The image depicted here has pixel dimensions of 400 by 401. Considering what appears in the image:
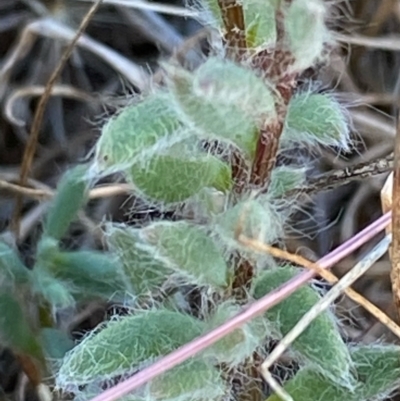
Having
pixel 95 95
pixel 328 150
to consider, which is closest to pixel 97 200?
pixel 95 95

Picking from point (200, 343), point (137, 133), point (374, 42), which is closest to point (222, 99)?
point (137, 133)

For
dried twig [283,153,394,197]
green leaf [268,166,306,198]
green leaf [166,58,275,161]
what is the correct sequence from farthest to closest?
dried twig [283,153,394,197] → green leaf [268,166,306,198] → green leaf [166,58,275,161]

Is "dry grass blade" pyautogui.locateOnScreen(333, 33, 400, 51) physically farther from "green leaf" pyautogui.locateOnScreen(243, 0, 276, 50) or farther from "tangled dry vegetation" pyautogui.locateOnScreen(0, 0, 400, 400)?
"green leaf" pyautogui.locateOnScreen(243, 0, 276, 50)

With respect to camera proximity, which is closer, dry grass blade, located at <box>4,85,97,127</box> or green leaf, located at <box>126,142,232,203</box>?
green leaf, located at <box>126,142,232,203</box>

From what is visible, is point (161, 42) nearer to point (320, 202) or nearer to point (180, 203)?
point (320, 202)

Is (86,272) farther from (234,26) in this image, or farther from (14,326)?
(234,26)

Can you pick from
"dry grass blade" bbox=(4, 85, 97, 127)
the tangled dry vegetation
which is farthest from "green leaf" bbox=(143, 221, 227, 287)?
"dry grass blade" bbox=(4, 85, 97, 127)

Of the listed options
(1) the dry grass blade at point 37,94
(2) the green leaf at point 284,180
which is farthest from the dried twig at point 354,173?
(1) the dry grass blade at point 37,94
